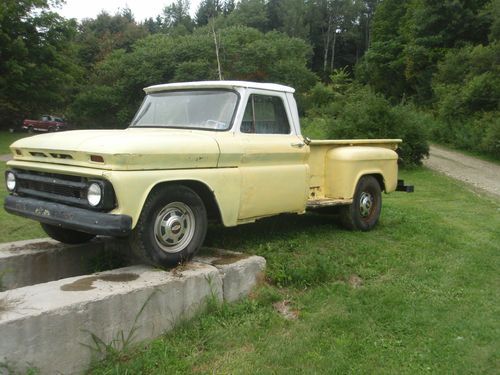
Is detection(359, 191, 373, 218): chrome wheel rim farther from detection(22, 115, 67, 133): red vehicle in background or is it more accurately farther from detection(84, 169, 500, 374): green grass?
detection(22, 115, 67, 133): red vehicle in background

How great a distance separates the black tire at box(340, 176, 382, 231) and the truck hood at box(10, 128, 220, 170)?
279 centimetres

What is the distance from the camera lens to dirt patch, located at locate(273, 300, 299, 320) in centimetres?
509

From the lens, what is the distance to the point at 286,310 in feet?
17.1

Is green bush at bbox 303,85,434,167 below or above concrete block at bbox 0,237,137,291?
above

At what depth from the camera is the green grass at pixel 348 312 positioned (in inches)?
168

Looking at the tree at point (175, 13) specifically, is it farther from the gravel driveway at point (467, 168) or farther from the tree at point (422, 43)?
the gravel driveway at point (467, 168)

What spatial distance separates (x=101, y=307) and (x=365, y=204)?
4.56 m

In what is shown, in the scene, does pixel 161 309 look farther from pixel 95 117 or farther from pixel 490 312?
pixel 95 117

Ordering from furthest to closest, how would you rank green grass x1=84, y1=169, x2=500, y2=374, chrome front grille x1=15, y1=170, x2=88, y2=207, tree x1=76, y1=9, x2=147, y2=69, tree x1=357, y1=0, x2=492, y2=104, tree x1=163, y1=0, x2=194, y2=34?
tree x1=163, y1=0, x2=194, y2=34 < tree x1=76, y1=9, x2=147, y2=69 < tree x1=357, y1=0, x2=492, y2=104 < chrome front grille x1=15, y1=170, x2=88, y2=207 < green grass x1=84, y1=169, x2=500, y2=374

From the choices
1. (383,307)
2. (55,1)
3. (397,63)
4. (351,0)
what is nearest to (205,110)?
(383,307)

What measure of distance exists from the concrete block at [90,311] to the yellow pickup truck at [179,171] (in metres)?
0.35

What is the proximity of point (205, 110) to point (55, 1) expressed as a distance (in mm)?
33763

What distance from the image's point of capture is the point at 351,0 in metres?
75.2

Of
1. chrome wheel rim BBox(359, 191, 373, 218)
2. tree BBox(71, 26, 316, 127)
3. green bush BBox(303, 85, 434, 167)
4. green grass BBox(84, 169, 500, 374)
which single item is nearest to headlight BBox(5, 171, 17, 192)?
green grass BBox(84, 169, 500, 374)
